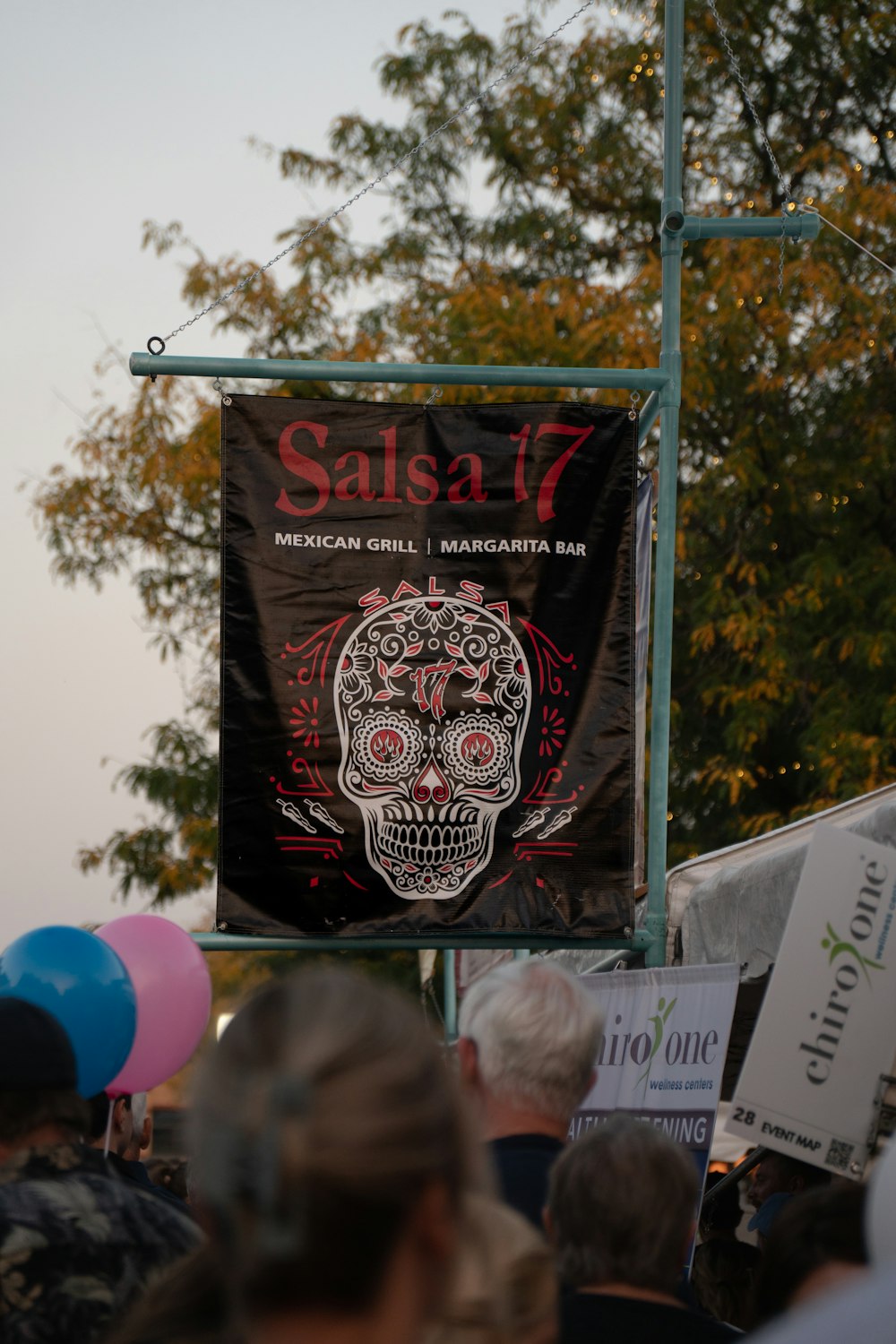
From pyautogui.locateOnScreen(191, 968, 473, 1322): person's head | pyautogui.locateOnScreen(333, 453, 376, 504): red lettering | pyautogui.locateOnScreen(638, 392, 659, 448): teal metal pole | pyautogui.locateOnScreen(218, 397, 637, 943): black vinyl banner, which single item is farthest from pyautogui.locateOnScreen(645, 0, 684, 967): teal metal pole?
pyautogui.locateOnScreen(191, 968, 473, 1322): person's head

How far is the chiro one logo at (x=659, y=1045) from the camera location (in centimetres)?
457

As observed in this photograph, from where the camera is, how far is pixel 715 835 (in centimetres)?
1423

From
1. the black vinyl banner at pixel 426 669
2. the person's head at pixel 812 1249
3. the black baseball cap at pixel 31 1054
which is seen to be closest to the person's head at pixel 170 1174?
the black vinyl banner at pixel 426 669

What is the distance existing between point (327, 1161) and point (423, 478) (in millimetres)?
5048

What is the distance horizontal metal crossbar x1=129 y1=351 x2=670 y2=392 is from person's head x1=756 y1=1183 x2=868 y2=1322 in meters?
4.27

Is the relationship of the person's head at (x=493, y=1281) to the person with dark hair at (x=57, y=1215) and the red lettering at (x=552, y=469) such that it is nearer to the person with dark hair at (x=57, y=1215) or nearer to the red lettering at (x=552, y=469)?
the person with dark hair at (x=57, y=1215)

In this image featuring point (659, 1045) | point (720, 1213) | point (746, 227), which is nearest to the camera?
point (659, 1045)

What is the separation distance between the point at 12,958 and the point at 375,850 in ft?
5.99

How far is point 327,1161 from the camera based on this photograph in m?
1.21

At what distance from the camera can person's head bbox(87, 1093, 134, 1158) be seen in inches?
178

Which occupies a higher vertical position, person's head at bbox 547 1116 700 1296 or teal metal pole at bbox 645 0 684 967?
teal metal pole at bbox 645 0 684 967

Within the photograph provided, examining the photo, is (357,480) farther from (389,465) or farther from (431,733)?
(431,733)

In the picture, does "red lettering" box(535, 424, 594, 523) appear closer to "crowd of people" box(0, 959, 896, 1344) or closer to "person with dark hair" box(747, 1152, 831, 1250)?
"person with dark hair" box(747, 1152, 831, 1250)

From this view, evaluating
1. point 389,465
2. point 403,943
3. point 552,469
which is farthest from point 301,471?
point 403,943
